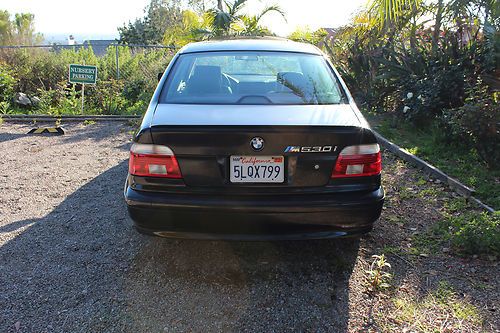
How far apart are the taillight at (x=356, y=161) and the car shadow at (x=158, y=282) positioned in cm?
76

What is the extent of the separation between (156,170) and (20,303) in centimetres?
116

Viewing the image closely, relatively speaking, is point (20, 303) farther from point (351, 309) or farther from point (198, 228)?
point (351, 309)

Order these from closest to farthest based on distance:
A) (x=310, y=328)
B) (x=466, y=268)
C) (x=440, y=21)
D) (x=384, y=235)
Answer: (x=310, y=328)
(x=466, y=268)
(x=384, y=235)
(x=440, y=21)

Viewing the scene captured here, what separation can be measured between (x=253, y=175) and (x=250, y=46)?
1.56 m

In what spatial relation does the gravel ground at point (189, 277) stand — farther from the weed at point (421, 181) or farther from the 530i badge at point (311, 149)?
the 530i badge at point (311, 149)

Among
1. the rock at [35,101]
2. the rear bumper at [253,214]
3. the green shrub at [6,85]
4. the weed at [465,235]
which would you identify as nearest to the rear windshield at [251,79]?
the rear bumper at [253,214]

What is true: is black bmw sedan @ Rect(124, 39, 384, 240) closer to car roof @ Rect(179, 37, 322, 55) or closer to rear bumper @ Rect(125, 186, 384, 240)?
rear bumper @ Rect(125, 186, 384, 240)

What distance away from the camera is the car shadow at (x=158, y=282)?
2.43 m

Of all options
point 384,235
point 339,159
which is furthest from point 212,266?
point 384,235

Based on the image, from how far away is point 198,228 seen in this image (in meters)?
2.60

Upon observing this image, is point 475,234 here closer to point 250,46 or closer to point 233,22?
point 250,46

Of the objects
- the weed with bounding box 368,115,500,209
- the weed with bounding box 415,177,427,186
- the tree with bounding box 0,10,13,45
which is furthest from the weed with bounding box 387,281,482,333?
the tree with bounding box 0,10,13,45

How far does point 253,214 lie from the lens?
2.51 m

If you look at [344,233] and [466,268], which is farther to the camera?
[466,268]
